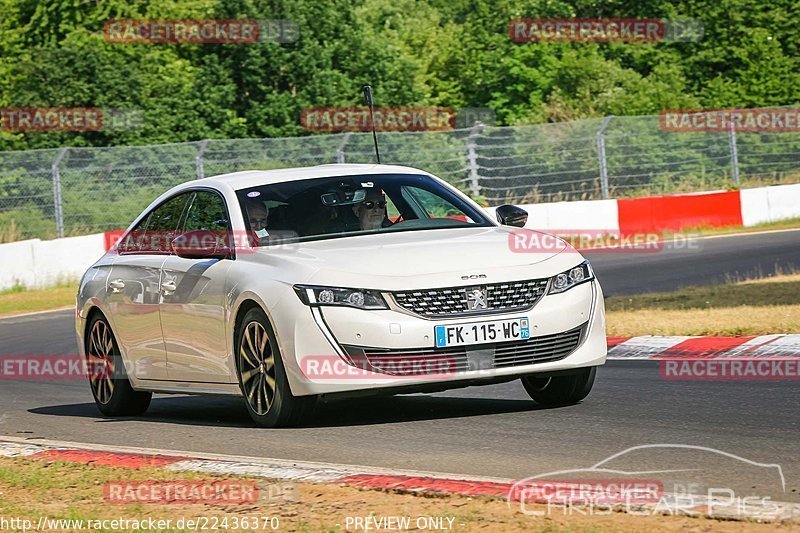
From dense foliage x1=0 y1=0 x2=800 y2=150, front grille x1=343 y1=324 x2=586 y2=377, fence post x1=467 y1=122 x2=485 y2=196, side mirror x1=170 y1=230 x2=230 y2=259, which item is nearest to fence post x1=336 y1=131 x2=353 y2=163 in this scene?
fence post x1=467 y1=122 x2=485 y2=196

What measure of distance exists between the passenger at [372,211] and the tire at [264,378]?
1063mm

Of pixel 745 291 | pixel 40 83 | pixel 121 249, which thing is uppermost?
pixel 40 83

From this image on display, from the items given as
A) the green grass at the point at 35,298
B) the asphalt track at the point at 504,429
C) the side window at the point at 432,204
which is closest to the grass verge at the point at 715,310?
the asphalt track at the point at 504,429

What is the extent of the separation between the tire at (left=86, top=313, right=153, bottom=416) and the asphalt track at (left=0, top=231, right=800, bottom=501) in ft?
0.55

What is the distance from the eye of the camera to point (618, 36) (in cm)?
5241

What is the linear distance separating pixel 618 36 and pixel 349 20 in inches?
384

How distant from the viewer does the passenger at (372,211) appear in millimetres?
9320

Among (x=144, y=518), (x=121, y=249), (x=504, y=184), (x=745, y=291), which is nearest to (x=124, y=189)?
(x=504, y=184)

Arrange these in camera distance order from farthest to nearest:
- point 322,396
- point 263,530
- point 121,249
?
point 121,249 < point 322,396 < point 263,530

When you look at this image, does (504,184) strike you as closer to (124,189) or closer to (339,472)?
(124,189)

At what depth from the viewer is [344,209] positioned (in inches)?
368

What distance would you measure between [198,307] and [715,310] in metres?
6.85

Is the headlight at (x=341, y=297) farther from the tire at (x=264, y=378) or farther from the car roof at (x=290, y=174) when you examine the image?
the car roof at (x=290, y=174)

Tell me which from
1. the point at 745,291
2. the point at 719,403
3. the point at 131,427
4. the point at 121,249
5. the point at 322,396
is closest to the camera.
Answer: the point at 322,396
